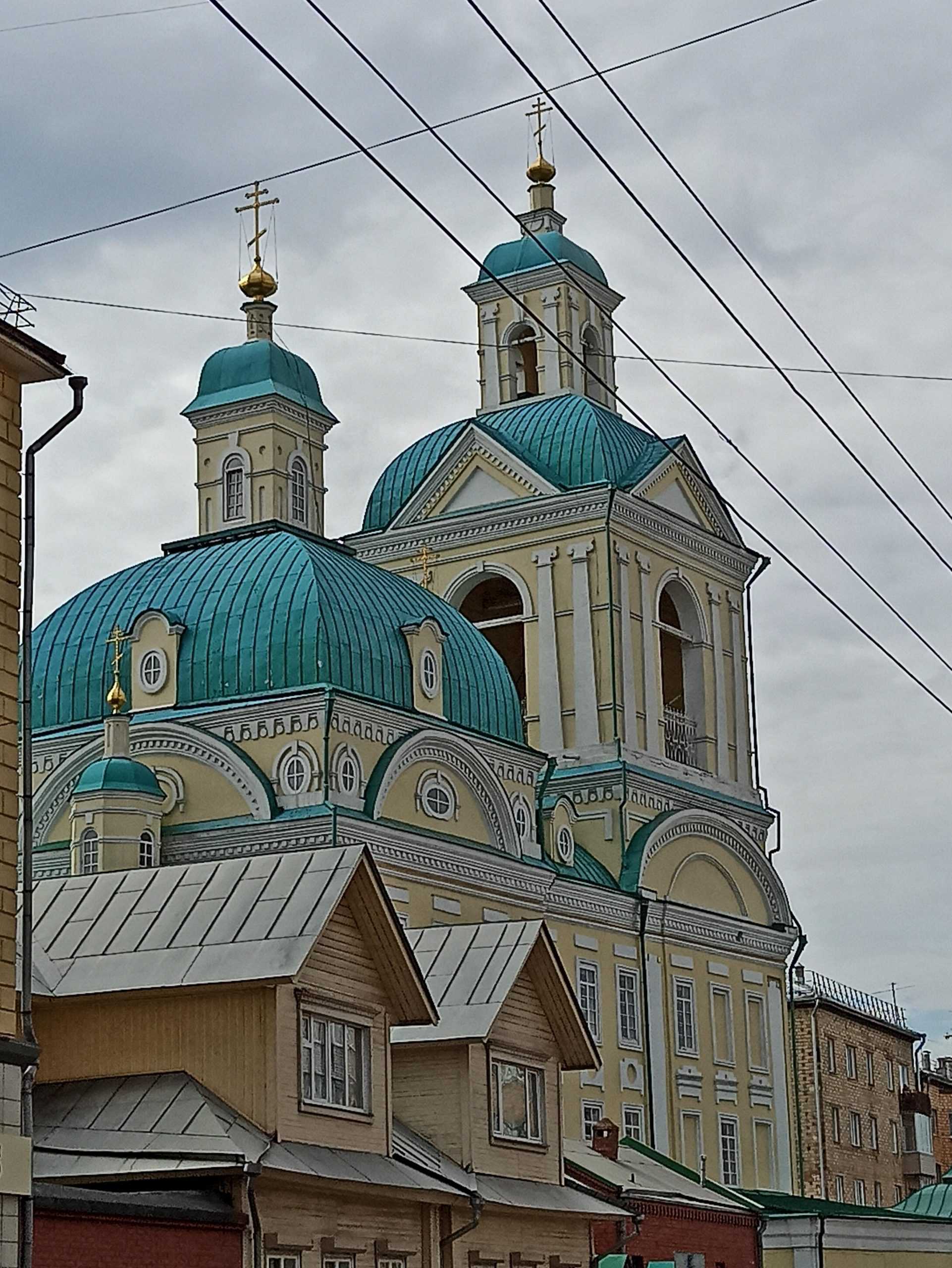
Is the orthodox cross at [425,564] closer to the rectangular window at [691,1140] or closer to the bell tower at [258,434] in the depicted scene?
the bell tower at [258,434]

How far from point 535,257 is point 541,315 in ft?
4.33

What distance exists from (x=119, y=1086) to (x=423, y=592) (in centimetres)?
2211

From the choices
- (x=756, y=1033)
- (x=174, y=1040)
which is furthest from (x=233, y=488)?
(x=174, y=1040)

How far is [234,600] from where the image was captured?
1638 inches

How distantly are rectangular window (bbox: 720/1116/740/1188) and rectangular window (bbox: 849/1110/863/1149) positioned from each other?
13.1 metres

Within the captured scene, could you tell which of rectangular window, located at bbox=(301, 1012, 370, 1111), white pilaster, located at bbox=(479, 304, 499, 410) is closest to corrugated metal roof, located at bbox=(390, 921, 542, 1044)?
rectangular window, located at bbox=(301, 1012, 370, 1111)

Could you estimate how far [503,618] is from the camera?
170 feet

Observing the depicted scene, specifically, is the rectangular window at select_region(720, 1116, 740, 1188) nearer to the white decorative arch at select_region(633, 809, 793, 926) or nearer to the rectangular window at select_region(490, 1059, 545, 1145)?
the white decorative arch at select_region(633, 809, 793, 926)

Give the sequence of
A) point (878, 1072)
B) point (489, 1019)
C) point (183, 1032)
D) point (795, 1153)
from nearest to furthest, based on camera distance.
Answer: point (183, 1032) → point (489, 1019) → point (795, 1153) → point (878, 1072)

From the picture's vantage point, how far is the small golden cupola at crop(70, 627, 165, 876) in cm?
3853

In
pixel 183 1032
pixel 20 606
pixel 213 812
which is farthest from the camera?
pixel 213 812

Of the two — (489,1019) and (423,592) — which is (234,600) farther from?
(489,1019)

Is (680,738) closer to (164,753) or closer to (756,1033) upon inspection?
(756,1033)

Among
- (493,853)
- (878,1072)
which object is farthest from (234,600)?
(878,1072)
